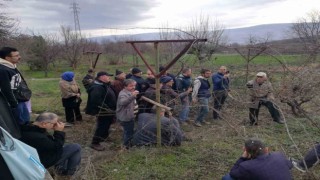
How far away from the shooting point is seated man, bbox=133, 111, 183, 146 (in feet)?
18.4

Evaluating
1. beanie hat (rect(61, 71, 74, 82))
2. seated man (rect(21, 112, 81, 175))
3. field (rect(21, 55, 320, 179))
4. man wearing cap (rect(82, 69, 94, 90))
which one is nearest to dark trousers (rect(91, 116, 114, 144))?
field (rect(21, 55, 320, 179))

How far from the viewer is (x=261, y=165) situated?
3490mm

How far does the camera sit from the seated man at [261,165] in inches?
136

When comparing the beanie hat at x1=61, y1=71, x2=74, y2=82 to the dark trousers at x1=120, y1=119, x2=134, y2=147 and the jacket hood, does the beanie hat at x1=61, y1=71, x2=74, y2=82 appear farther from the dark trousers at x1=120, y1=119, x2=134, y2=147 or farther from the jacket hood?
the jacket hood

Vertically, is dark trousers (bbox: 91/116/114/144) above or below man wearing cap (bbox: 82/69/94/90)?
below

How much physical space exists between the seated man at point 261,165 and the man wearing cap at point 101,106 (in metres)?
2.91

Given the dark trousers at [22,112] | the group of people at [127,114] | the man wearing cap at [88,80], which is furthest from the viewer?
the man wearing cap at [88,80]

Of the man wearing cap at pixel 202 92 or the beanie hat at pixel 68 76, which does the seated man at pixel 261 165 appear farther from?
the beanie hat at pixel 68 76

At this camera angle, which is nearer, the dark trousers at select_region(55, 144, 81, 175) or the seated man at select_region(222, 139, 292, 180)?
the seated man at select_region(222, 139, 292, 180)

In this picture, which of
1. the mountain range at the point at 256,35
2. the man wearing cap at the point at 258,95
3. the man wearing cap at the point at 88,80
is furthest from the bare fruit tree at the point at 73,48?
the man wearing cap at the point at 258,95

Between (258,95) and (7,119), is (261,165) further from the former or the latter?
(258,95)

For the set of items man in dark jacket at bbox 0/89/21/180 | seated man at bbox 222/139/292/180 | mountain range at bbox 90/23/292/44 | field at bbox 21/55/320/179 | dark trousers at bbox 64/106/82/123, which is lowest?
field at bbox 21/55/320/179

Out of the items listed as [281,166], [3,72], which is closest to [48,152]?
[3,72]

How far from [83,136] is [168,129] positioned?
1.99 metres
